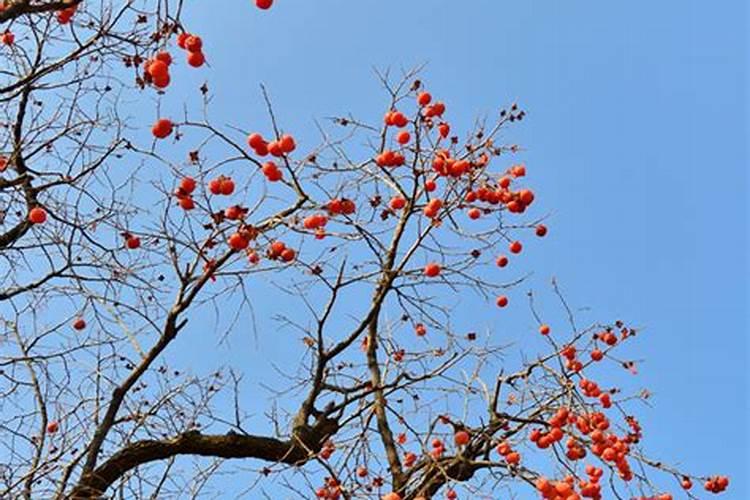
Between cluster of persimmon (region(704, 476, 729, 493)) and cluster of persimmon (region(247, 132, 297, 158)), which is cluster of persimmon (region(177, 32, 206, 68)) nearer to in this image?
cluster of persimmon (region(247, 132, 297, 158))

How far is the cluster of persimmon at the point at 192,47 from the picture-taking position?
2.85m

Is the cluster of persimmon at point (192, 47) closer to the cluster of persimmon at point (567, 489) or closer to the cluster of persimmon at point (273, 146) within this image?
the cluster of persimmon at point (273, 146)

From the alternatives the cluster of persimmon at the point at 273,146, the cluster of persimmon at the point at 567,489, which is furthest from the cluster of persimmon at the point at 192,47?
the cluster of persimmon at the point at 567,489

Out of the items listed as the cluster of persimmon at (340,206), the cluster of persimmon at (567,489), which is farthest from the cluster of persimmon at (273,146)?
the cluster of persimmon at (567,489)

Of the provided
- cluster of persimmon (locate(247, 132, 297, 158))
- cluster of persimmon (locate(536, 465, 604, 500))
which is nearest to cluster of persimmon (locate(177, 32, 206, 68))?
cluster of persimmon (locate(247, 132, 297, 158))

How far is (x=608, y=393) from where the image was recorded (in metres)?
4.18

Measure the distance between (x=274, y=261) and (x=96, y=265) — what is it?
1004 millimetres

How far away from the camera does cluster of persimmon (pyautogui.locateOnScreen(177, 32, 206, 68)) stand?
2.85 m

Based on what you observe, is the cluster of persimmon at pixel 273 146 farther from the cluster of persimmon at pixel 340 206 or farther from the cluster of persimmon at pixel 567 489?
the cluster of persimmon at pixel 567 489

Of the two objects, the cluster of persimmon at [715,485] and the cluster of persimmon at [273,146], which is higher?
the cluster of persimmon at [273,146]

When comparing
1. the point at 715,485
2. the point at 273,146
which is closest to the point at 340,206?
the point at 273,146

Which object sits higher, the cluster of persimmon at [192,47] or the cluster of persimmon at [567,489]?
the cluster of persimmon at [192,47]

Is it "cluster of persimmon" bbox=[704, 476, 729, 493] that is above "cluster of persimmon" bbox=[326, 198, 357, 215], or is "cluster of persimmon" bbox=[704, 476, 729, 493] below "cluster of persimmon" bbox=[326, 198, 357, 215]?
below

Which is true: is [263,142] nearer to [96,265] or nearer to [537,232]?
[96,265]
